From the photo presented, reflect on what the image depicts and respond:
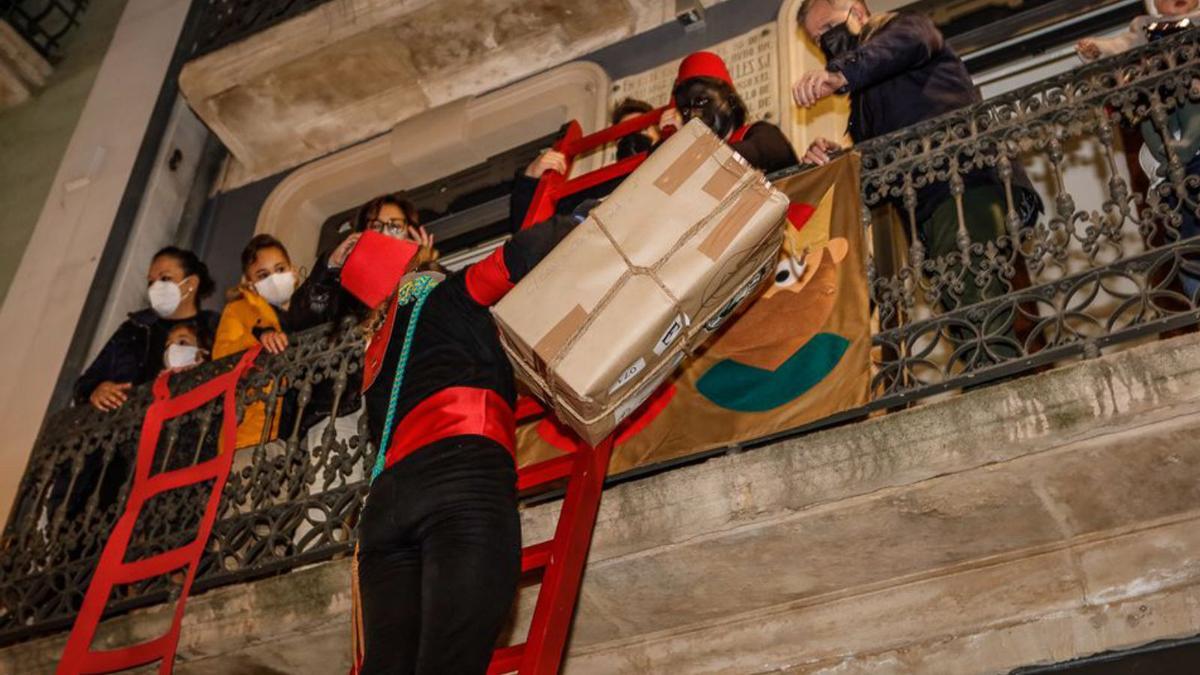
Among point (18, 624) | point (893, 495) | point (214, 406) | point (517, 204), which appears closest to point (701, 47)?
point (517, 204)

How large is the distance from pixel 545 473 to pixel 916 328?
136cm

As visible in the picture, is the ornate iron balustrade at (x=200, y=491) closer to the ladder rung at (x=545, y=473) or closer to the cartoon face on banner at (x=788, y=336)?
the ladder rung at (x=545, y=473)

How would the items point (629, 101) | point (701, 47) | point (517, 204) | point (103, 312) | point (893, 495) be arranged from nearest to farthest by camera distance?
point (893, 495) < point (517, 204) < point (629, 101) < point (701, 47) < point (103, 312)

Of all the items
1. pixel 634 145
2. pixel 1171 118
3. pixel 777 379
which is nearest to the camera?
pixel 777 379

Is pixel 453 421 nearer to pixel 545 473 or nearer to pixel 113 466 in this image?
pixel 545 473

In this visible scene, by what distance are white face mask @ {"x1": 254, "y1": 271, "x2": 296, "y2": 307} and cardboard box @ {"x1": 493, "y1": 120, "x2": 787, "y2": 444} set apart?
3032mm

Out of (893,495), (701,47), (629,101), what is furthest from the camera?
(701,47)

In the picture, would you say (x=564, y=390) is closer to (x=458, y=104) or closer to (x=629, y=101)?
(x=629, y=101)

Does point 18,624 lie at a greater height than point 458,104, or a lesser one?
greater

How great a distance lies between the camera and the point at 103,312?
8414mm

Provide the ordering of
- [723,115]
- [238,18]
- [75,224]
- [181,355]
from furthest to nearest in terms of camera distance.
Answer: [238,18]
[75,224]
[181,355]
[723,115]

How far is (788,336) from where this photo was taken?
207 inches

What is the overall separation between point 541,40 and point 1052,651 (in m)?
5.00

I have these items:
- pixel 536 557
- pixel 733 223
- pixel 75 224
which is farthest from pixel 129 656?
pixel 75 224
